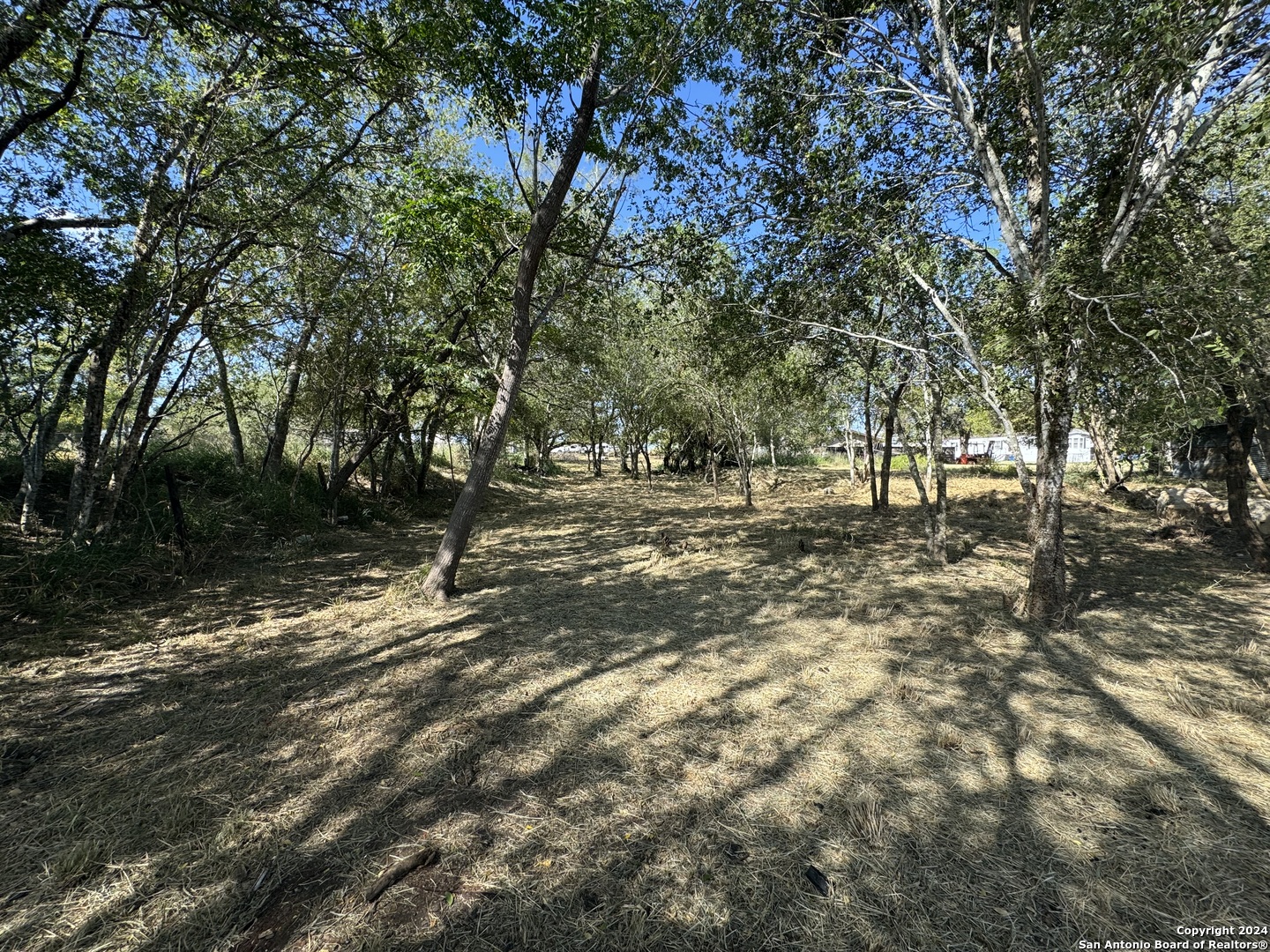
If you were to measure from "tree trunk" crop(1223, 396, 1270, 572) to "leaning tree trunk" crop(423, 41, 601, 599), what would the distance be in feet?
33.4

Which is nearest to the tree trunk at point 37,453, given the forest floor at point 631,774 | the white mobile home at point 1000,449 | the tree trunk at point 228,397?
the tree trunk at point 228,397

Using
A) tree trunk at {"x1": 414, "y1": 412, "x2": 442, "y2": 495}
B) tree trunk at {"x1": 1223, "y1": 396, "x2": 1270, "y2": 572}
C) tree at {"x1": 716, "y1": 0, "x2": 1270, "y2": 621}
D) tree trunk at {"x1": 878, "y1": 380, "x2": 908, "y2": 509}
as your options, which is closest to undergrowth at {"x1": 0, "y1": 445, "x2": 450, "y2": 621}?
tree trunk at {"x1": 414, "y1": 412, "x2": 442, "y2": 495}

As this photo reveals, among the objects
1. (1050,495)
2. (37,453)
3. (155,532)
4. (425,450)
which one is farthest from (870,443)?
(37,453)

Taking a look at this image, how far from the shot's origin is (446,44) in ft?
16.8

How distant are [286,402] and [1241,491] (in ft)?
59.0

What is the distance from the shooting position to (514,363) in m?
5.89

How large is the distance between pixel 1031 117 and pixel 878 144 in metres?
1.59

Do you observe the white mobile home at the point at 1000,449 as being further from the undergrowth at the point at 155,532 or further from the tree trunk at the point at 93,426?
the tree trunk at the point at 93,426

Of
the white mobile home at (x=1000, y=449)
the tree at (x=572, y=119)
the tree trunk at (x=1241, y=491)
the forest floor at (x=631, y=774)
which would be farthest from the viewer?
the white mobile home at (x=1000, y=449)

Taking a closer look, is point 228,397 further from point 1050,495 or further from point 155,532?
point 1050,495

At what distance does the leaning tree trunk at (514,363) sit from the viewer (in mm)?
5621

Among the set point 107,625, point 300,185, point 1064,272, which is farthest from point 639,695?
point 300,185

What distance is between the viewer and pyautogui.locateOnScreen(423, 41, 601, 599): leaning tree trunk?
5.62 meters

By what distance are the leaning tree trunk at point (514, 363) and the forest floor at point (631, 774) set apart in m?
0.57
